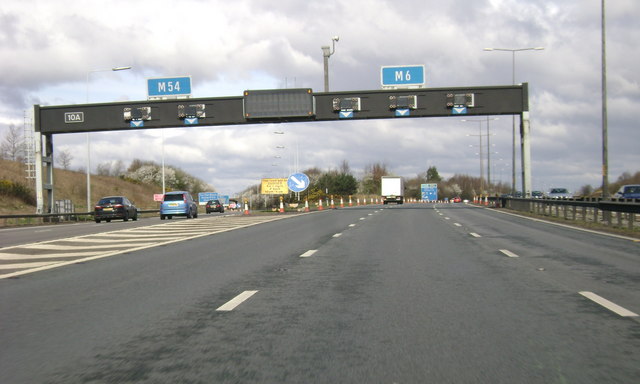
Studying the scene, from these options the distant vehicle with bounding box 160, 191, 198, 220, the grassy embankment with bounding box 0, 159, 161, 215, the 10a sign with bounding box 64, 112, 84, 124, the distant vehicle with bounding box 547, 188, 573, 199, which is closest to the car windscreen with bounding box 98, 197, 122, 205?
the distant vehicle with bounding box 160, 191, 198, 220

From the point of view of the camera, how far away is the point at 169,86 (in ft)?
140

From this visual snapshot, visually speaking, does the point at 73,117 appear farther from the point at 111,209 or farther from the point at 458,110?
the point at 458,110

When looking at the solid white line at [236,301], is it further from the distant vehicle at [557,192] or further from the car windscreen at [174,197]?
the distant vehicle at [557,192]

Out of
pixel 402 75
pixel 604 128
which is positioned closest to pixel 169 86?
pixel 402 75

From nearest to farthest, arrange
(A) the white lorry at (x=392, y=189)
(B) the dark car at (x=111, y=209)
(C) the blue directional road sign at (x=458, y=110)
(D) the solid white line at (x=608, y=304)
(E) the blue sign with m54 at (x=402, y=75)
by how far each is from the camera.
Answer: (D) the solid white line at (x=608, y=304), (B) the dark car at (x=111, y=209), (C) the blue directional road sign at (x=458, y=110), (E) the blue sign with m54 at (x=402, y=75), (A) the white lorry at (x=392, y=189)

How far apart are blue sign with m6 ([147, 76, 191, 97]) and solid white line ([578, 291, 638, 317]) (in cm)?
3689

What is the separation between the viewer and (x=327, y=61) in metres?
42.9

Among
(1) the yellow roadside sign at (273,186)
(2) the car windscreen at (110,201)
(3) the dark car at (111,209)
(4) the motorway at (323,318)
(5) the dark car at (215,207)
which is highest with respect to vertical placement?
(1) the yellow roadside sign at (273,186)

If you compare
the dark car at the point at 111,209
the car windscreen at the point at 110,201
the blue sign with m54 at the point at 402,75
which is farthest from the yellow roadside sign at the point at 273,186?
the car windscreen at the point at 110,201

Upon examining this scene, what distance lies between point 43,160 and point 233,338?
4113cm

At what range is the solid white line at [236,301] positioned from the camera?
7.71 meters

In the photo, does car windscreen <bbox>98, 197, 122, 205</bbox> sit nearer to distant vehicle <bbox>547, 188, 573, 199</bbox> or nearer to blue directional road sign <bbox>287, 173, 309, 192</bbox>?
blue directional road sign <bbox>287, 173, 309, 192</bbox>

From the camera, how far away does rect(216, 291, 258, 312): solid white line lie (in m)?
7.71

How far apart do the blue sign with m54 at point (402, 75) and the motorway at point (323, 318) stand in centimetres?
2802
